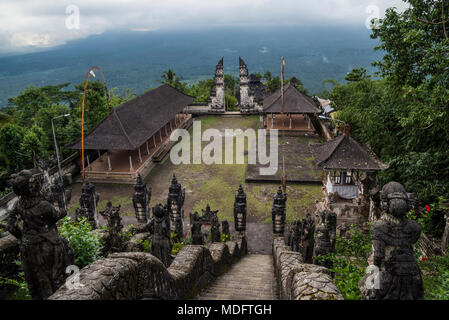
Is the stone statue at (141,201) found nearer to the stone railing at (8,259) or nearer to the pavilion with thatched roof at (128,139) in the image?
the stone railing at (8,259)

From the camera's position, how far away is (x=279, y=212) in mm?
13523

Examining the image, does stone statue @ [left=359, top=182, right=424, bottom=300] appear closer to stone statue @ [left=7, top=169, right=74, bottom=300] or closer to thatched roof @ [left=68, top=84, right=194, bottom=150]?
stone statue @ [left=7, top=169, right=74, bottom=300]

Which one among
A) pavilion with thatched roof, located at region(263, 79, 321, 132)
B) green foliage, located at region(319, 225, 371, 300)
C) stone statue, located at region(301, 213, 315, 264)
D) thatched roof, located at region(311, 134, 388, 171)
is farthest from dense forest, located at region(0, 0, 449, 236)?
pavilion with thatched roof, located at region(263, 79, 321, 132)

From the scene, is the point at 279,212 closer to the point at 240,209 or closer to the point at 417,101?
the point at 240,209

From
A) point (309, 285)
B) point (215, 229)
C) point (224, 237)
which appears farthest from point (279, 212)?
point (309, 285)

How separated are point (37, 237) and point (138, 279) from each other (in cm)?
162

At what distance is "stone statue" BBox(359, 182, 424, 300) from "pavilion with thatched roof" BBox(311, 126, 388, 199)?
10698 mm

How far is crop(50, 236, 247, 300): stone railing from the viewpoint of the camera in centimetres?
359

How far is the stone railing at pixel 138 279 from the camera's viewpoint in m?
3.59

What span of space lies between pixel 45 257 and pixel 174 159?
20706 mm

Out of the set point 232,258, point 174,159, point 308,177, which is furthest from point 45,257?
point 174,159

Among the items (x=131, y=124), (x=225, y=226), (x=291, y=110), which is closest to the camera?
(x=225, y=226)
